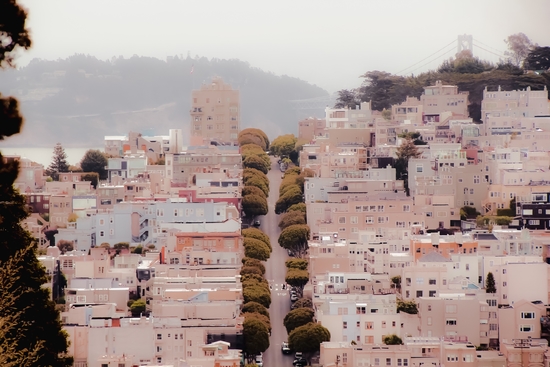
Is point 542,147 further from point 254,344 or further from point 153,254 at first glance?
point 254,344

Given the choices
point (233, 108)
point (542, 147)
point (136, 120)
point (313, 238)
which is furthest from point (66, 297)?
point (136, 120)

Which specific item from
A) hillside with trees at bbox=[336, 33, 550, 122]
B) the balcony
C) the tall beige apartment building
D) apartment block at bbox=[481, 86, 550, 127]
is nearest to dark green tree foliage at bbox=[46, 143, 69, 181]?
the tall beige apartment building

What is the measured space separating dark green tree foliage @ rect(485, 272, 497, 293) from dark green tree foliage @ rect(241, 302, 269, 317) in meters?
4.31

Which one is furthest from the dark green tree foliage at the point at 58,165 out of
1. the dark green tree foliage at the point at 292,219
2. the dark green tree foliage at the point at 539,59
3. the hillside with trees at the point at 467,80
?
the dark green tree foliage at the point at 539,59

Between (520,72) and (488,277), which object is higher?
(520,72)

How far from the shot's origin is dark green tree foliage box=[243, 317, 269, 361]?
1152 inches

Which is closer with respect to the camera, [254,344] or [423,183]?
[254,344]

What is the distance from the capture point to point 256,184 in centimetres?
4334

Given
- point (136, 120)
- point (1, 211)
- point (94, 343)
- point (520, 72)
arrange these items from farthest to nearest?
point (136, 120), point (520, 72), point (94, 343), point (1, 211)

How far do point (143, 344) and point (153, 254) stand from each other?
7775 millimetres

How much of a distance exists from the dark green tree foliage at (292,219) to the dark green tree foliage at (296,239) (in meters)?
1.13

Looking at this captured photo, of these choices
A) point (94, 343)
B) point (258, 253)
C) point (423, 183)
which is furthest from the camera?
point (423, 183)

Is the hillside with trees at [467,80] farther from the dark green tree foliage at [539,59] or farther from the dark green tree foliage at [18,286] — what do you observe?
the dark green tree foliage at [18,286]

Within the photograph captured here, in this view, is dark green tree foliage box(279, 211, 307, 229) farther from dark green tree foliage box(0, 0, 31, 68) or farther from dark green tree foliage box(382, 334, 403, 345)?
dark green tree foliage box(0, 0, 31, 68)
